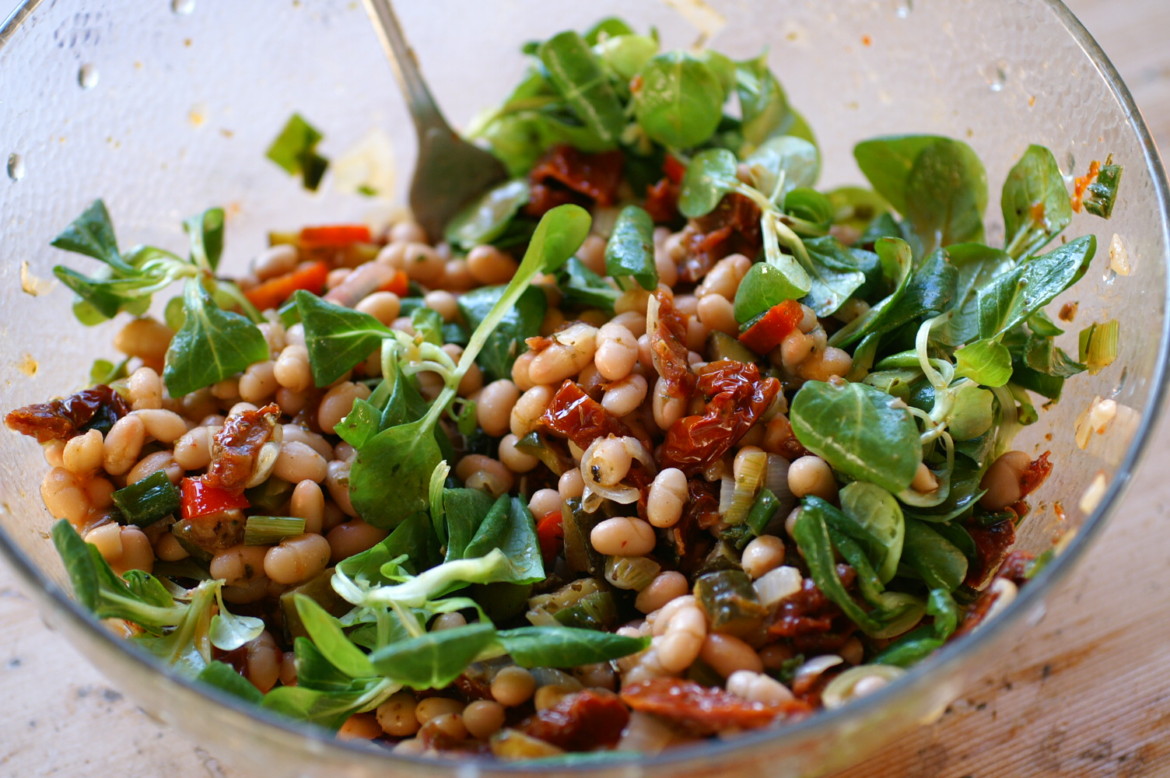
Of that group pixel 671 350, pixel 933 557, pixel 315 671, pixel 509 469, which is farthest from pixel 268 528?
pixel 933 557

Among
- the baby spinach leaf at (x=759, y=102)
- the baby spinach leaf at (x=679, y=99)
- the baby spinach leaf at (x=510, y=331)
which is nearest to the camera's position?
the baby spinach leaf at (x=510, y=331)

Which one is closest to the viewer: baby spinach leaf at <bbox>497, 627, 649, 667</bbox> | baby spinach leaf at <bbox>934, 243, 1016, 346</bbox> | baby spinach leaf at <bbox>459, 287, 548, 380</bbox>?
baby spinach leaf at <bbox>497, 627, 649, 667</bbox>

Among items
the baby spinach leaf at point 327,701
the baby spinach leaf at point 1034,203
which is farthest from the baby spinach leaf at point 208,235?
the baby spinach leaf at point 1034,203

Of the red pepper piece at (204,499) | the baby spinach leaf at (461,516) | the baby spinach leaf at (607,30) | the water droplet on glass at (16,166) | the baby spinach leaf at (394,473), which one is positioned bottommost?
the baby spinach leaf at (461,516)

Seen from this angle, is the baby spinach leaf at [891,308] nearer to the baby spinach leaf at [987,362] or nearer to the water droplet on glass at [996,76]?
the baby spinach leaf at [987,362]

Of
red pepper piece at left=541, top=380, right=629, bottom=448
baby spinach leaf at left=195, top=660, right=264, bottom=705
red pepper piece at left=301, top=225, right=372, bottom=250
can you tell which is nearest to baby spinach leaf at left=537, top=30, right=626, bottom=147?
red pepper piece at left=301, top=225, right=372, bottom=250

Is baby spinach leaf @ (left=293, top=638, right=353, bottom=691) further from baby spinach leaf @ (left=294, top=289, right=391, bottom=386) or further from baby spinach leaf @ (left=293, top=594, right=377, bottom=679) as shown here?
baby spinach leaf @ (left=294, top=289, right=391, bottom=386)

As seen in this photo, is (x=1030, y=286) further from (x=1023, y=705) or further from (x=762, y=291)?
(x=1023, y=705)
